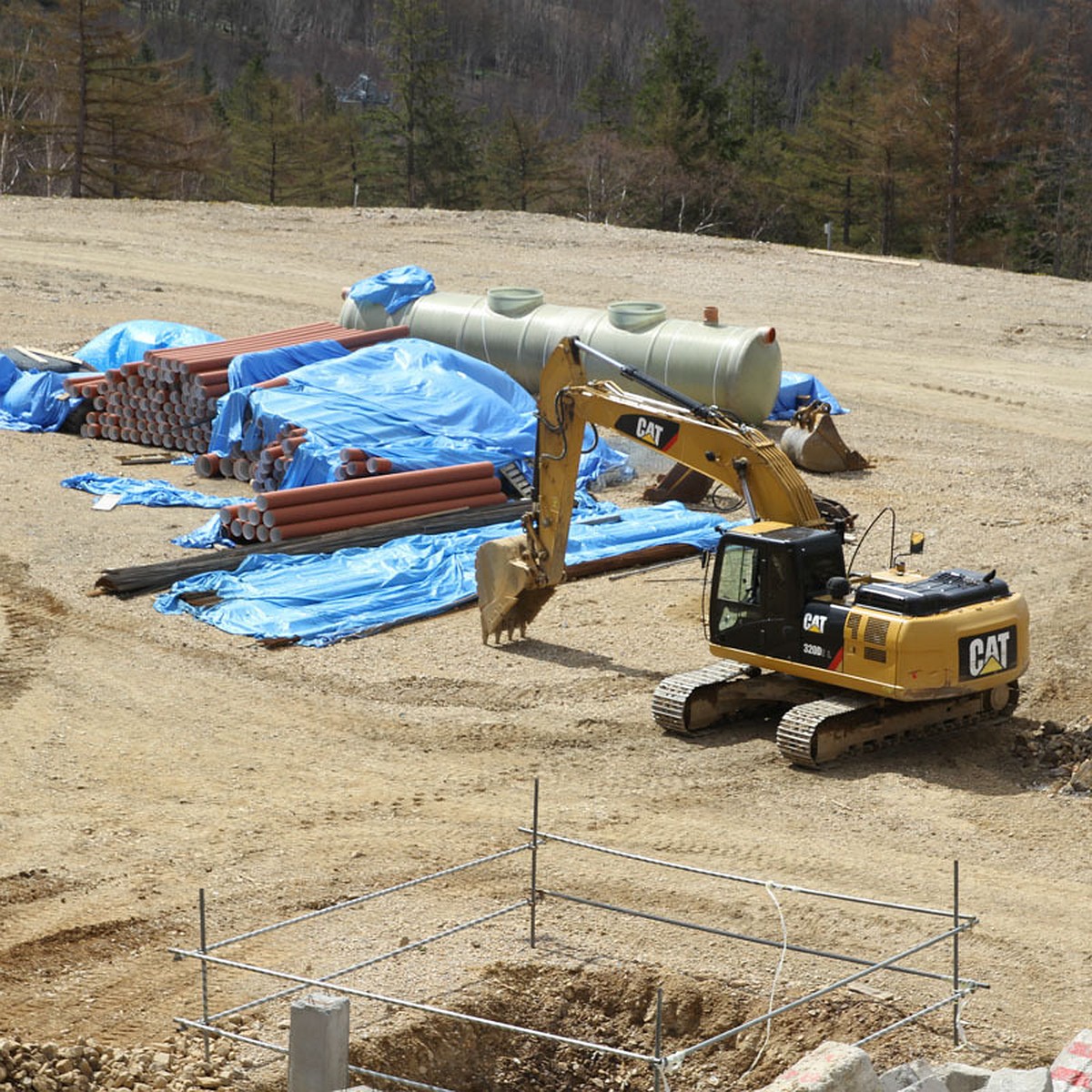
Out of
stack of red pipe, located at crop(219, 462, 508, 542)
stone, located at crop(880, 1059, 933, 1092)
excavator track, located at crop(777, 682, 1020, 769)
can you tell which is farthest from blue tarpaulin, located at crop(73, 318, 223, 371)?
stone, located at crop(880, 1059, 933, 1092)

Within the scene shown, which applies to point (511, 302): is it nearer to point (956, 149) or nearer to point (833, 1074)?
point (833, 1074)

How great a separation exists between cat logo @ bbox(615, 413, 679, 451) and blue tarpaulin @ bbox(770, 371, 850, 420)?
1162 cm

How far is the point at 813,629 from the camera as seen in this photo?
15.0 m

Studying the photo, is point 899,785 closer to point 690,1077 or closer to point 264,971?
point 690,1077

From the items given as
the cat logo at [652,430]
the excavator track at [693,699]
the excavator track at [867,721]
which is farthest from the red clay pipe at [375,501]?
the excavator track at [867,721]

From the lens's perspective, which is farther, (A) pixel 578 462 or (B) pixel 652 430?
(A) pixel 578 462

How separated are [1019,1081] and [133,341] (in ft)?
79.6

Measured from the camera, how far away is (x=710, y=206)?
180 ft

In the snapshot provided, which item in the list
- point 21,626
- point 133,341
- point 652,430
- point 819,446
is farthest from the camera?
point 133,341

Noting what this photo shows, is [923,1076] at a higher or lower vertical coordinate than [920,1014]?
higher

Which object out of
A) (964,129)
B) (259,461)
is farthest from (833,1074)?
(964,129)

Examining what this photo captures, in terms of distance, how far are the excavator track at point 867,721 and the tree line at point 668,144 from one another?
37.1m

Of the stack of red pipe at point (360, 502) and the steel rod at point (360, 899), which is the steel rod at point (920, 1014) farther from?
the stack of red pipe at point (360, 502)

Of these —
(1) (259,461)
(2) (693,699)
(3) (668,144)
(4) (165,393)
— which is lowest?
(2) (693,699)
